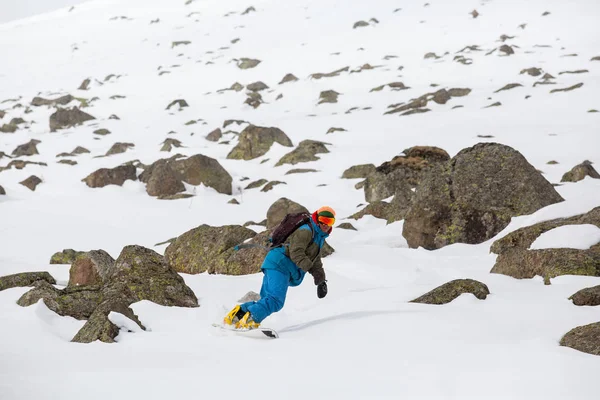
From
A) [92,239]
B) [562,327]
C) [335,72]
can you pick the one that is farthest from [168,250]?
[335,72]

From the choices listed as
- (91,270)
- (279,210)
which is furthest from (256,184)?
(91,270)

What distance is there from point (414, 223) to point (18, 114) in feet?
123

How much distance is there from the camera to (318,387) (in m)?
3.76

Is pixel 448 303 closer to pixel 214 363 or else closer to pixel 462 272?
pixel 462 272

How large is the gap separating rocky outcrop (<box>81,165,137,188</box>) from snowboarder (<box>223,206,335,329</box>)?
627 inches

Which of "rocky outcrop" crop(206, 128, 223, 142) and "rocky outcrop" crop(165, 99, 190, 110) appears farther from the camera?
"rocky outcrop" crop(165, 99, 190, 110)

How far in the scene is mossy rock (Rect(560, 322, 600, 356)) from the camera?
4.36 meters

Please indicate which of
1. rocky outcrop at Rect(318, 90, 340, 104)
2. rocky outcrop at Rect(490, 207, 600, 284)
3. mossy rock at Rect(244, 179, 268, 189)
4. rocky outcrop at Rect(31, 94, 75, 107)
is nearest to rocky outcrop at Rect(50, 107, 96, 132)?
rocky outcrop at Rect(31, 94, 75, 107)

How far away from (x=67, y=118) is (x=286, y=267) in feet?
111

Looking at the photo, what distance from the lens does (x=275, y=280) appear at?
6.10 m

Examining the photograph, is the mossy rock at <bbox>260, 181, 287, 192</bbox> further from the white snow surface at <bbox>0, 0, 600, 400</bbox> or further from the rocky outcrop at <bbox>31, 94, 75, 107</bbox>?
the rocky outcrop at <bbox>31, 94, 75, 107</bbox>

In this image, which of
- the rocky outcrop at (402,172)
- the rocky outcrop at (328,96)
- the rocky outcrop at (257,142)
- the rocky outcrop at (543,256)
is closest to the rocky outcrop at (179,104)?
the rocky outcrop at (328,96)

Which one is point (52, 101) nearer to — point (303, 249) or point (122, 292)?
point (122, 292)

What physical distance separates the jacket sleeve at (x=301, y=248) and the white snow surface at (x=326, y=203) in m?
0.74
